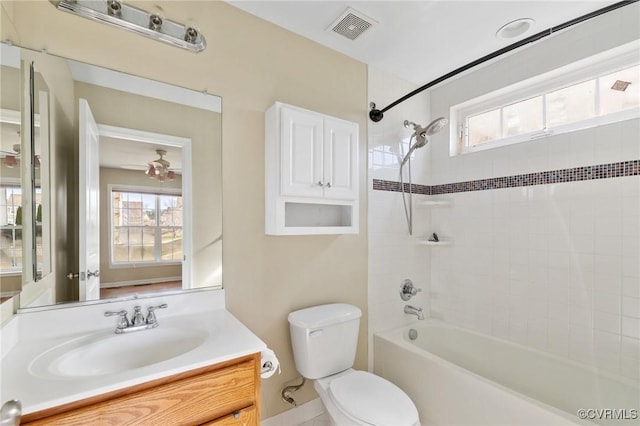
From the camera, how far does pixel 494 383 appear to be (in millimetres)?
1575

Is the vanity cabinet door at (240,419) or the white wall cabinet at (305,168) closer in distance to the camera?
the vanity cabinet door at (240,419)

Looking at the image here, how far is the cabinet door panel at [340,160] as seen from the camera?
5.83ft

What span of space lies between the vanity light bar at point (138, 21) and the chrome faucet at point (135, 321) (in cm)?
125

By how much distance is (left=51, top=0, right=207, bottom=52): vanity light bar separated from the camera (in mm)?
1254

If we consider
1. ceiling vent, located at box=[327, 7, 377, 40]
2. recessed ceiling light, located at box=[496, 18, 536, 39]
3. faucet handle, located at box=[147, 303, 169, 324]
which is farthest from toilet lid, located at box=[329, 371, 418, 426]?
recessed ceiling light, located at box=[496, 18, 536, 39]

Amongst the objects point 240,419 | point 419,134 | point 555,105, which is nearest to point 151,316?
point 240,419

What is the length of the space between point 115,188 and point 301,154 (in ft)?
2.99

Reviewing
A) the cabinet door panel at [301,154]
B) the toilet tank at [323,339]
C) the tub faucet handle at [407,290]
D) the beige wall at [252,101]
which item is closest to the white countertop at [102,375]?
the beige wall at [252,101]

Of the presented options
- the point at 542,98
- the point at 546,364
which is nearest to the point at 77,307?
the point at 546,364

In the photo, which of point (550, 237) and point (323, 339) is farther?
point (550, 237)

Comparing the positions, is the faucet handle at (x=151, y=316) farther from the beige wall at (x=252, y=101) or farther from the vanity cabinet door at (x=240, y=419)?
the vanity cabinet door at (x=240, y=419)

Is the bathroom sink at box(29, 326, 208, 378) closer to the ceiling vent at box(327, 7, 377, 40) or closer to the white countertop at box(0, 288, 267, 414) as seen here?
the white countertop at box(0, 288, 267, 414)

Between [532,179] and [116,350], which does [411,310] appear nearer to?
[532,179]

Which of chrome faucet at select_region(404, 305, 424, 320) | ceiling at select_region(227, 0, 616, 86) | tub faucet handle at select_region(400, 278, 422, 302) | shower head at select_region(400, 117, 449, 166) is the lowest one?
chrome faucet at select_region(404, 305, 424, 320)
